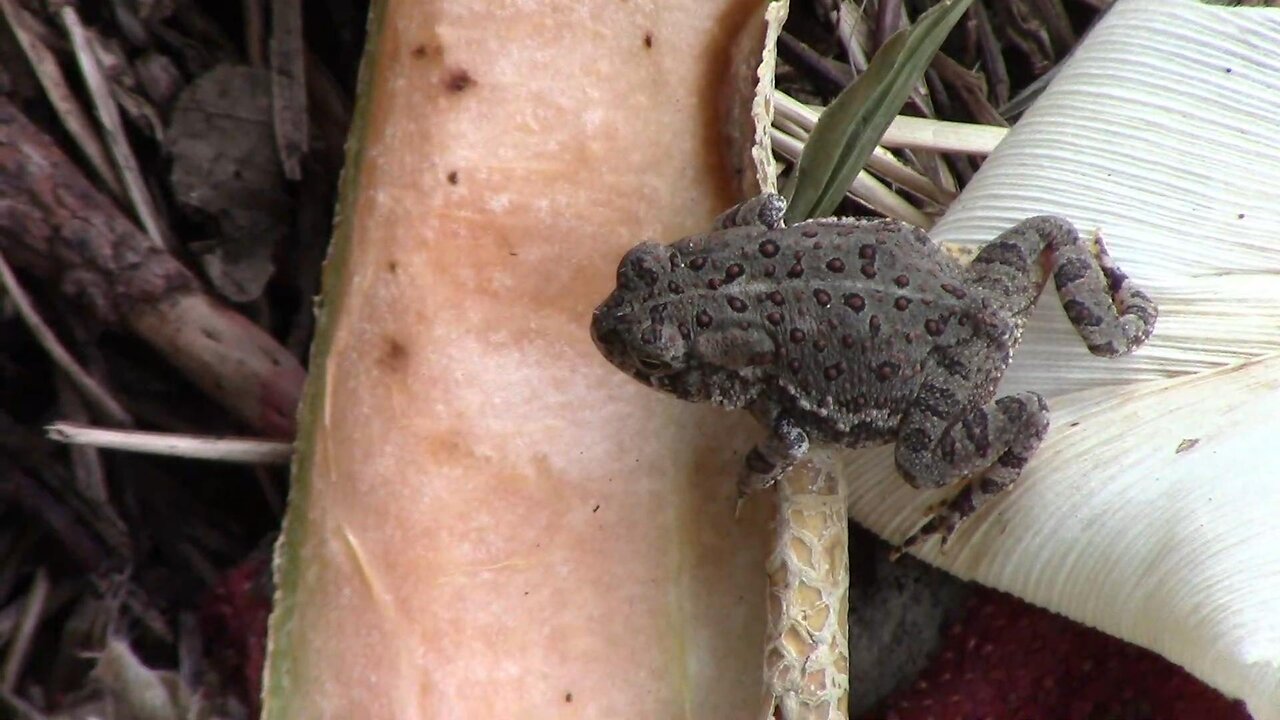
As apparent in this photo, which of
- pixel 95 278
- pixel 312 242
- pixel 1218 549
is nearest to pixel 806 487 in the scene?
pixel 1218 549

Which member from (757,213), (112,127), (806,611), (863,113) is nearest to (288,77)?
(112,127)

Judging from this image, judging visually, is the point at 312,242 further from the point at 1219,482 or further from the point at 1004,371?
the point at 1219,482

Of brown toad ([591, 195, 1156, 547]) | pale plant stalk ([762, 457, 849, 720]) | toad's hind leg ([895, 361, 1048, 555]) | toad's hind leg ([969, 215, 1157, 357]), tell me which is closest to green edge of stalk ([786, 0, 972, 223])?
brown toad ([591, 195, 1156, 547])

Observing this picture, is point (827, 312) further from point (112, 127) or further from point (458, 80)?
point (112, 127)

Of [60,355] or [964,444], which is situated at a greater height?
[60,355]

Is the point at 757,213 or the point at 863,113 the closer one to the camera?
the point at 757,213

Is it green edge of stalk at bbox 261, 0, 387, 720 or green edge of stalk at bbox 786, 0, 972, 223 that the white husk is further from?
green edge of stalk at bbox 261, 0, 387, 720
